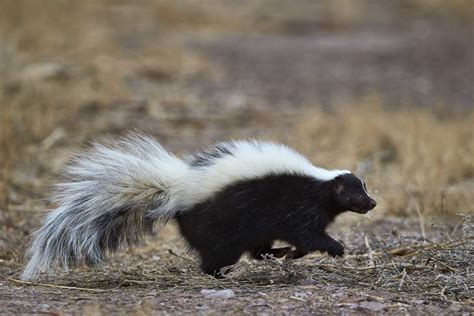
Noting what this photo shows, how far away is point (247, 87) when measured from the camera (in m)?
15.9

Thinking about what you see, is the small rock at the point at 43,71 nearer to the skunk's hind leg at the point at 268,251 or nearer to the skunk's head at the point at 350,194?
the skunk's hind leg at the point at 268,251

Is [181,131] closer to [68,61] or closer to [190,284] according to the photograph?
[68,61]

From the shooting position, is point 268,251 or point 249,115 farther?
point 249,115

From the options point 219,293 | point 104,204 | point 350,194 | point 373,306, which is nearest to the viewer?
point 373,306

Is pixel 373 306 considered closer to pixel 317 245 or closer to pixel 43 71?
pixel 317 245

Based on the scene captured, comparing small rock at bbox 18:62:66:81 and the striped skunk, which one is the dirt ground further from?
the striped skunk

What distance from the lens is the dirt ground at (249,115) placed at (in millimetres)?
5469

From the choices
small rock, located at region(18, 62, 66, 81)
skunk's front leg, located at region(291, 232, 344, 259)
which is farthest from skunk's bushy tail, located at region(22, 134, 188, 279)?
small rock, located at region(18, 62, 66, 81)

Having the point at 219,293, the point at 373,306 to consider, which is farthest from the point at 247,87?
the point at 373,306

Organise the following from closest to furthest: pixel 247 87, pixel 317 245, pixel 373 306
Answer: pixel 373 306
pixel 317 245
pixel 247 87

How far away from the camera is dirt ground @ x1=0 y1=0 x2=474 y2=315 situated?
5469 mm

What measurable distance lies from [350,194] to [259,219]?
0.64 m

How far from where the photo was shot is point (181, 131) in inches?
483

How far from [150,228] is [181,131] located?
21.0ft
